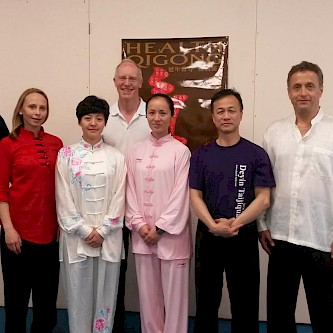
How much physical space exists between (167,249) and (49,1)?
80.2 inches

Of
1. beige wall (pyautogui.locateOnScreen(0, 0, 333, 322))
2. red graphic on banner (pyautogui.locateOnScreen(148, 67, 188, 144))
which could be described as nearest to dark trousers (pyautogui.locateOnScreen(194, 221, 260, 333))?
beige wall (pyautogui.locateOnScreen(0, 0, 333, 322))

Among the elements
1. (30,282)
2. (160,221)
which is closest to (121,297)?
(30,282)

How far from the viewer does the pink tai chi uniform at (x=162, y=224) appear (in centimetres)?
230

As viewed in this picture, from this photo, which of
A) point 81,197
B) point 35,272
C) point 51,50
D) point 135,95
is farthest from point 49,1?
point 35,272

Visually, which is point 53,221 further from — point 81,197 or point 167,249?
point 167,249

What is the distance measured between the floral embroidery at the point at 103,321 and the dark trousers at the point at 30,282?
0.96ft

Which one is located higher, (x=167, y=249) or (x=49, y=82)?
(x=49, y=82)

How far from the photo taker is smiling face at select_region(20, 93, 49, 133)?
2.32 metres

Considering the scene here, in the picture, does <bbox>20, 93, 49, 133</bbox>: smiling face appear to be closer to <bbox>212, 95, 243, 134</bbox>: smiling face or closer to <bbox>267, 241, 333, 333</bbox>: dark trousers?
<bbox>212, 95, 243, 134</bbox>: smiling face

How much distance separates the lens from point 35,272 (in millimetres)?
2367

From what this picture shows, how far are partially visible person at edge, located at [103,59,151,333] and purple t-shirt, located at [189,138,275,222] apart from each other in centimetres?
57

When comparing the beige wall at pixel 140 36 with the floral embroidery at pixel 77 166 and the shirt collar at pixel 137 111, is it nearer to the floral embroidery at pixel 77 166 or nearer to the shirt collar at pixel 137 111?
the shirt collar at pixel 137 111

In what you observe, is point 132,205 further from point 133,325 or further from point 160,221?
point 133,325

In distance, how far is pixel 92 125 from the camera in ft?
7.52
